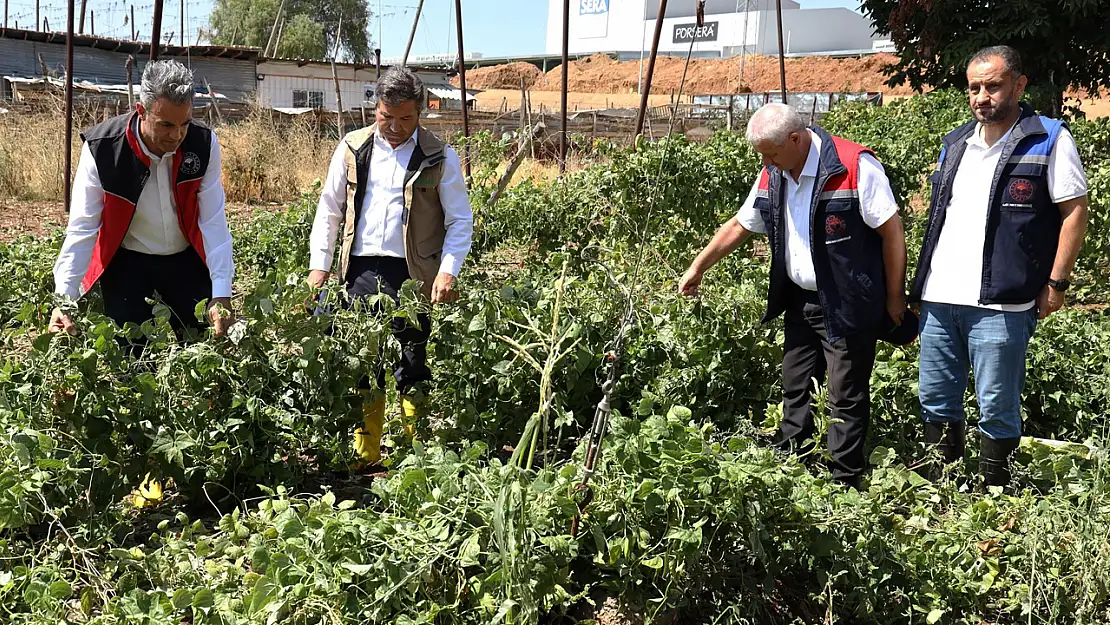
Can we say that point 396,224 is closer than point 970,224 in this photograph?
No

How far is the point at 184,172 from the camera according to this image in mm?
3320

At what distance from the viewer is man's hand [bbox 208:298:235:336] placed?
3217 mm

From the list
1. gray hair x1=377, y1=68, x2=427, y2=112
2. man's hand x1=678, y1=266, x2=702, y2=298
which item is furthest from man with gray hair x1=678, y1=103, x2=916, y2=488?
gray hair x1=377, y1=68, x2=427, y2=112

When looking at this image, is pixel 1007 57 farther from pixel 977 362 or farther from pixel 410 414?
pixel 410 414

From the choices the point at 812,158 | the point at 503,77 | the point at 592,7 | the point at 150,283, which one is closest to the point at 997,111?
the point at 812,158

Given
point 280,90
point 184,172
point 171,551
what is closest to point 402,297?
point 184,172

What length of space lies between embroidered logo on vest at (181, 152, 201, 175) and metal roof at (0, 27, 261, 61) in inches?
1185

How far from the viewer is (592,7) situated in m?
73.6

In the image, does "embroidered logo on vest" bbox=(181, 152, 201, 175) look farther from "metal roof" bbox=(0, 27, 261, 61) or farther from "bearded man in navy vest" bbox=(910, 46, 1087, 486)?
"metal roof" bbox=(0, 27, 261, 61)

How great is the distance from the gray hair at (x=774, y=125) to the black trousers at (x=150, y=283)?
1988mm

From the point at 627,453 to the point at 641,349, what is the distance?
4.95ft

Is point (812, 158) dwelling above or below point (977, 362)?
above

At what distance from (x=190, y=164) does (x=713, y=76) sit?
5621 cm

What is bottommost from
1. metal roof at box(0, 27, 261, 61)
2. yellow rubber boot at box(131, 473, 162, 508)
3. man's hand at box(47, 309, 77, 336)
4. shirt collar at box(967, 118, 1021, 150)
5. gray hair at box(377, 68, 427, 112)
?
yellow rubber boot at box(131, 473, 162, 508)
